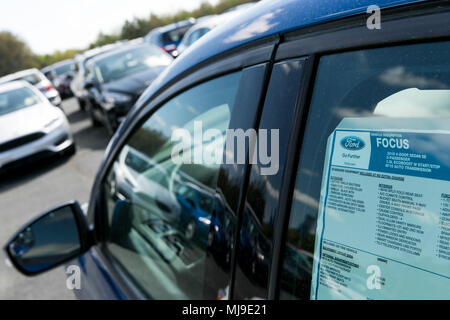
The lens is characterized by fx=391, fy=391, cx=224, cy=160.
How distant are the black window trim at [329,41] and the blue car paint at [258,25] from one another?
0.06 ft

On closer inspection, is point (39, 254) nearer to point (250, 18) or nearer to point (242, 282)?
point (242, 282)

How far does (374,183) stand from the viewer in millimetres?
758

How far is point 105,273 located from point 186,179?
2.10 ft

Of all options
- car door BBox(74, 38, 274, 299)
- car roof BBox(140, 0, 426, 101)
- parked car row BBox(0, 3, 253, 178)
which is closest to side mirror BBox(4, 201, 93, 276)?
car door BBox(74, 38, 274, 299)

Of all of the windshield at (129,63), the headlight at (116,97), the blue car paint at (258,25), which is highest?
the windshield at (129,63)

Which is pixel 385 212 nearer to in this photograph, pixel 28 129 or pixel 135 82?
pixel 135 82

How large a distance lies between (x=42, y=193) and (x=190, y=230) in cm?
558

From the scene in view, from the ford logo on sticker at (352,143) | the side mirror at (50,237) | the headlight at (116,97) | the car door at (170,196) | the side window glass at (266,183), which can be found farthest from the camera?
the headlight at (116,97)

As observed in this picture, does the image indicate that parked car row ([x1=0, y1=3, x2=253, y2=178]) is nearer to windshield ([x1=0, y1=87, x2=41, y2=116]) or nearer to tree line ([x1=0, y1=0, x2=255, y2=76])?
windshield ([x1=0, y1=87, x2=41, y2=116])

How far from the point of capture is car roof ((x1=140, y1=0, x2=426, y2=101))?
0.81m

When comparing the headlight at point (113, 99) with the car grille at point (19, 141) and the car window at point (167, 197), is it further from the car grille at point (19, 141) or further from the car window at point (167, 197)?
the car window at point (167, 197)

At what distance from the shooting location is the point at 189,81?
1.26 metres

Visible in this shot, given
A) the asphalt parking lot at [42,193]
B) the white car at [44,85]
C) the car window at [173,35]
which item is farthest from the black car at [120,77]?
the car window at [173,35]

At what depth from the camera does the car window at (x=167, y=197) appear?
4.07 feet
